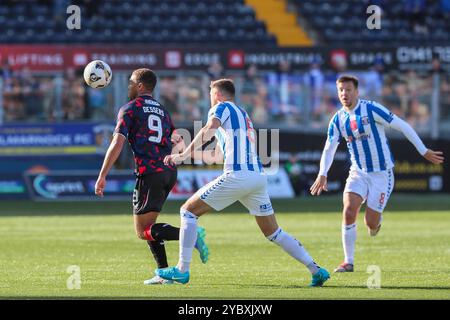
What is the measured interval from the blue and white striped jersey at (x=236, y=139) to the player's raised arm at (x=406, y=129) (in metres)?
2.23

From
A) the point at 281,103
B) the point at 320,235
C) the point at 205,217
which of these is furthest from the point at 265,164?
the point at 320,235

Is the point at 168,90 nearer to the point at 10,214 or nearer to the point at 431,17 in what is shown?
the point at 10,214


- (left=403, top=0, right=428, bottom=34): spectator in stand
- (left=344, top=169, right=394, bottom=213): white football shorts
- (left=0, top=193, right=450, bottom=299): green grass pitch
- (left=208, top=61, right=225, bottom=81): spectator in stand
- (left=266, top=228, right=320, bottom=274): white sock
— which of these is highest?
(left=403, top=0, right=428, bottom=34): spectator in stand

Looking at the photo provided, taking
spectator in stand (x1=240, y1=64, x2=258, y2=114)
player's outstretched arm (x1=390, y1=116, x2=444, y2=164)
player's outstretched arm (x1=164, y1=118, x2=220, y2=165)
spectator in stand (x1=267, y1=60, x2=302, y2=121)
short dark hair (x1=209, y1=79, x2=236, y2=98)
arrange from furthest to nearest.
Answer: spectator in stand (x1=267, y1=60, x2=302, y2=121) < spectator in stand (x1=240, y1=64, x2=258, y2=114) < player's outstretched arm (x1=390, y1=116, x2=444, y2=164) < short dark hair (x1=209, y1=79, x2=236, y2=98) < player's outstretched arm (x1=164, y1=118, x2=220, y2=165)

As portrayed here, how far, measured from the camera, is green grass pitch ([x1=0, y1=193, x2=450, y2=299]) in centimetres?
1103

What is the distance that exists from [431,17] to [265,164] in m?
8.91

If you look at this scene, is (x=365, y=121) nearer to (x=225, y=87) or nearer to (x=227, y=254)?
(x=225, y=87)

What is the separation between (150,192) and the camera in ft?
38.7

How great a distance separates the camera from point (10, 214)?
23.2 m

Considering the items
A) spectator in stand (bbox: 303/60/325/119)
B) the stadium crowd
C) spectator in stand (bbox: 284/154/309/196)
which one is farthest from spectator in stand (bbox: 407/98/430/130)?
spectator in stand (bbox: 284/154/309/196)

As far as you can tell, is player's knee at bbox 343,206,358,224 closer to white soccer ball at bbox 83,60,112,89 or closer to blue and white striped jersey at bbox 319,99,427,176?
blue and white striped jersey at bbox 319,99,427,176

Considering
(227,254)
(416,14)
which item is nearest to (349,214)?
(227,254)

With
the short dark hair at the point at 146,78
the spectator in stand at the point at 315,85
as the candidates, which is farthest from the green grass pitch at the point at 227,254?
the spectator in stand at the point at 315,85

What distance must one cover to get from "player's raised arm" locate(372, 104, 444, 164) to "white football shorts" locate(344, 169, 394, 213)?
2.26 ft
